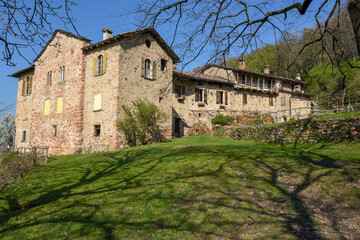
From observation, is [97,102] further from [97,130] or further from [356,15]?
[356,15]

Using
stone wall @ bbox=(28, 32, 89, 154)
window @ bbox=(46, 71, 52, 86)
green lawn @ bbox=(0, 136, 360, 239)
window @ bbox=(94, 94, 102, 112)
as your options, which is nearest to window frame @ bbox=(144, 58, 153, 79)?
window @ bbox=(94, 94, 102, 112)

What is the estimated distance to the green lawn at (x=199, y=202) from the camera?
4418mm

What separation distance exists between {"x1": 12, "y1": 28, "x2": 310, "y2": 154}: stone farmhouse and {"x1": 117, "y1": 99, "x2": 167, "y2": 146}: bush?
1.66 feet

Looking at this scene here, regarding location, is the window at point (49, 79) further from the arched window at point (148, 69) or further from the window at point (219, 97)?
the window at point (219, 97)

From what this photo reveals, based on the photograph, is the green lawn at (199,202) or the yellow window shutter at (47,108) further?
the yellow window shutter at (47,108)

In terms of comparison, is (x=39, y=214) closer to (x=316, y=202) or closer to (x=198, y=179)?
(x=198, y=179)

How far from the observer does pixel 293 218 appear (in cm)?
474

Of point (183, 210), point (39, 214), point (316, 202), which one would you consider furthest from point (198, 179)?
point (39, 214)

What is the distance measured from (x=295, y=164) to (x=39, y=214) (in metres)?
7.59

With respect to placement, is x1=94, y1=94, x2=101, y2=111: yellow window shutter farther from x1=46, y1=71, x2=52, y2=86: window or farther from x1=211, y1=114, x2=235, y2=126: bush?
x1=211, y1=114, x2=235, y2=126: bush

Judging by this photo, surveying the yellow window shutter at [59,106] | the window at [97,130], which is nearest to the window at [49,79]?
the yellow window shutter at [59,106]

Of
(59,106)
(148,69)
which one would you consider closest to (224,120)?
(148,69)

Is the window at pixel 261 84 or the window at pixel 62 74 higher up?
the window at pixel 261 84

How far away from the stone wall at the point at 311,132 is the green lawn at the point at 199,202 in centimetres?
358
